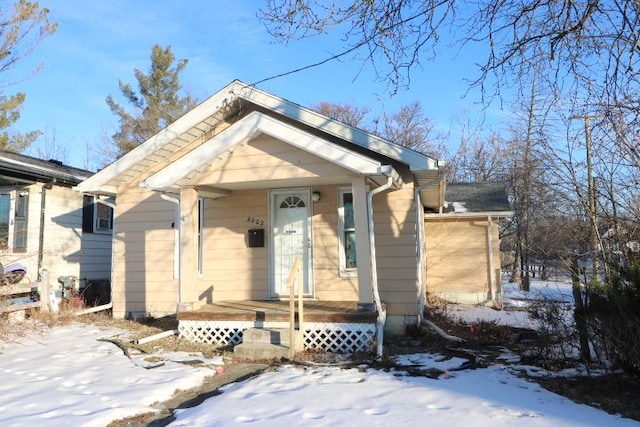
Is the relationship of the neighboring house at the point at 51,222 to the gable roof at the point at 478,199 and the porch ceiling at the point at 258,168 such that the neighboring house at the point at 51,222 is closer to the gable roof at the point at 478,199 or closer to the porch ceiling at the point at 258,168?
the porch ceiling at the point at 258,168

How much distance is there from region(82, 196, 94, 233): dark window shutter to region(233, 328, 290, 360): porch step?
7.83m

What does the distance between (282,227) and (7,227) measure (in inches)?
272

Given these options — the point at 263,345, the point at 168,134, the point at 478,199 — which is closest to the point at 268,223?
the point at 168,134

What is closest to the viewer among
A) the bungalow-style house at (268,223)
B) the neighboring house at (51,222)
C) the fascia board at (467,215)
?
the bungalow-style house at (268,223)

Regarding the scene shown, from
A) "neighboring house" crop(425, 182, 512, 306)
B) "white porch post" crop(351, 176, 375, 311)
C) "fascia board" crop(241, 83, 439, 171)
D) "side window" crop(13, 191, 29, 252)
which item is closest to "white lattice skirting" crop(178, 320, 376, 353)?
"white porch post" crop(351, 176, 375, 311)

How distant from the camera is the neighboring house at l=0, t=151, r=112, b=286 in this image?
451 inches

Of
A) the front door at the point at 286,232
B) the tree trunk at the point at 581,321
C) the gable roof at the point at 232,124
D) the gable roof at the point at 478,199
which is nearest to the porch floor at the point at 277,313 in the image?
the front door at the point at 286,232

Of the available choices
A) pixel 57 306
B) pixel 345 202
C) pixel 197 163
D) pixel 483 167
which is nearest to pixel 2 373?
pixel 197 163

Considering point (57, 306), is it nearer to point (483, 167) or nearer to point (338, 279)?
point (338, 279)

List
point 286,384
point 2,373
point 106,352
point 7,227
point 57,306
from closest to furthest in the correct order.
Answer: point 286,384, point 2,373, point 106,352, point 57,306, point 7,227

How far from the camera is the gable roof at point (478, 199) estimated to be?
44.4 ft

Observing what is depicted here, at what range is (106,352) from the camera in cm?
739

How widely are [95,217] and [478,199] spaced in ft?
35.9

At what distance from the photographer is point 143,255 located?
10.5m
